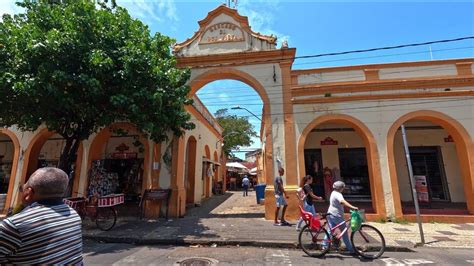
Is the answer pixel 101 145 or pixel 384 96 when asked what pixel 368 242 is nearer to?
pixel 384 96

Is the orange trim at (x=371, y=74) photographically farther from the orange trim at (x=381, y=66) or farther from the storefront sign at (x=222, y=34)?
the storefront sign at (x=222, y=34)

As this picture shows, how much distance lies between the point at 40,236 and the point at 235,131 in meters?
28.9

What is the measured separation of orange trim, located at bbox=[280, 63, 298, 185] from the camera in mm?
9664

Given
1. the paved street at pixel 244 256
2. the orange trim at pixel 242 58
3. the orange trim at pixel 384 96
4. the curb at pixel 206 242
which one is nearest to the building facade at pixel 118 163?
the orange trim at pixel 242 58

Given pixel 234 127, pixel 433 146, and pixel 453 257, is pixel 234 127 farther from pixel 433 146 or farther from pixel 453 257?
pixel 453 257

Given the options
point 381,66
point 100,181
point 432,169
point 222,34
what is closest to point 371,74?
point 381,66

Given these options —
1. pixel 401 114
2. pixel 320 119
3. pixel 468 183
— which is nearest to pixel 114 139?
pixel 320 119

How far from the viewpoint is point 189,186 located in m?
14.0

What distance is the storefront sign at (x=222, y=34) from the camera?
11.2 metres

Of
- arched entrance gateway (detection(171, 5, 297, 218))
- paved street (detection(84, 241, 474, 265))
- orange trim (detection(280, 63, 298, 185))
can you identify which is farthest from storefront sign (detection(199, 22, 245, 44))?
paved street (detection(84, 241, 474, 265))

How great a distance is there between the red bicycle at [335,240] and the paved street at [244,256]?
0.17m

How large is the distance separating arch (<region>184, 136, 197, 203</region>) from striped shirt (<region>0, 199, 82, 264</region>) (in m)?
12.0

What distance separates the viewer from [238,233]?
7426 millimetres

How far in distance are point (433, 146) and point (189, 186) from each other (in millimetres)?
12150
